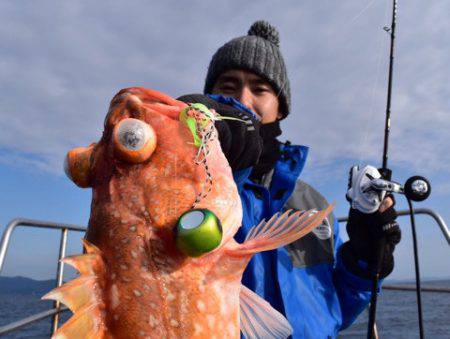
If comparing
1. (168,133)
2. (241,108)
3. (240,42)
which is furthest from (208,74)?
(168,133)

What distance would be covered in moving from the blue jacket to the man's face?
46 cm

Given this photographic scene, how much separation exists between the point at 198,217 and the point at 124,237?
322 mm

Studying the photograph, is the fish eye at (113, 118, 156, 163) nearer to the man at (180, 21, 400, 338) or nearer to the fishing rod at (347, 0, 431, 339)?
the man at (180, 21, 400, 338)

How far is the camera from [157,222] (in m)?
1.49

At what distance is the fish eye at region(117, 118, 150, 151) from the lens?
148 cm

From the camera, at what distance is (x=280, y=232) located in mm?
1590

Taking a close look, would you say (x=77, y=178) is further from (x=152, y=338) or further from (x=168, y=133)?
(x=152, y=338)

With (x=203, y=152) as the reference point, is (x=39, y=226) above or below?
below

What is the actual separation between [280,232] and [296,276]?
1529mm

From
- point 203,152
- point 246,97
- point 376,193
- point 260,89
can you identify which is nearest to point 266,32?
point 260,89

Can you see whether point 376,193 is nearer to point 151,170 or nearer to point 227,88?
point 227,88

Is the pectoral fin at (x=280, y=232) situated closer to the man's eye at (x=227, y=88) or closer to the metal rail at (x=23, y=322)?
the man's eye at (x=227, y=88)

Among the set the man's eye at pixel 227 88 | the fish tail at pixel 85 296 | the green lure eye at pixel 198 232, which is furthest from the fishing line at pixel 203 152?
the man's eye at pixel 227 88

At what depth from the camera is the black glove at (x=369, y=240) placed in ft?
9.93
